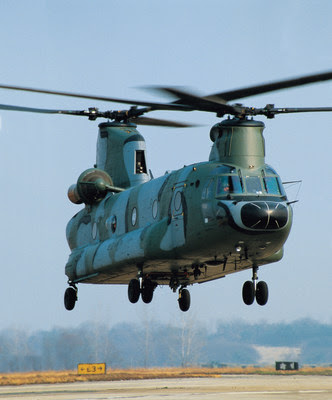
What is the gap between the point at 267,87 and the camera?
25.6 meters

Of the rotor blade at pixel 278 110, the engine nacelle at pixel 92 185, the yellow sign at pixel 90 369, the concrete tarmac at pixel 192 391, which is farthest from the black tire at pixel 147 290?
the yellow sign at pixel 90 369

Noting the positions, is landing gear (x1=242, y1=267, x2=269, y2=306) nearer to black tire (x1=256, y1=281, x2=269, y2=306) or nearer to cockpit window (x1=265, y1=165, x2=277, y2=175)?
black tire (x1=256, y1=281, x2=269, y2=306)

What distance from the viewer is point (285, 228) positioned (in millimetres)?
27141

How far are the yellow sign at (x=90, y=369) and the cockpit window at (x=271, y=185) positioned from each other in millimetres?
40595

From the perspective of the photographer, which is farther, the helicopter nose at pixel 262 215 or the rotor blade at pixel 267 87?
the helicopter nose at pixel 262 215

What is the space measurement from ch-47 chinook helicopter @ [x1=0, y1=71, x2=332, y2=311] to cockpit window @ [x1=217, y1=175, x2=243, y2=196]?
33 mm

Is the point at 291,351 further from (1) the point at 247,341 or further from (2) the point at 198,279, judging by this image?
(2) the point at 198,279

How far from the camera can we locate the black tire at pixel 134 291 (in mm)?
31078

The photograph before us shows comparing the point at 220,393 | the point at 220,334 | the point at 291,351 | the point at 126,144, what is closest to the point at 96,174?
the point at 126,144

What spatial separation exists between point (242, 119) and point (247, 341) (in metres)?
118

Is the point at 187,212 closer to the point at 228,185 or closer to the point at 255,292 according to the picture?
the point at 228,185

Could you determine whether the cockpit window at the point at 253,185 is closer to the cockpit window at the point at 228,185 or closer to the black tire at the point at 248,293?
the cockpit window at the point at 228,185

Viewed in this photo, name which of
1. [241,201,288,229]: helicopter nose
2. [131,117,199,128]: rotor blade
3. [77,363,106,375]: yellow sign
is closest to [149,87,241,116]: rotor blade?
[241,201,288,229]: helicopter nose

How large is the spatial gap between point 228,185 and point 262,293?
5118 mm
